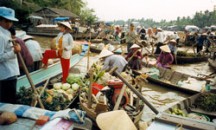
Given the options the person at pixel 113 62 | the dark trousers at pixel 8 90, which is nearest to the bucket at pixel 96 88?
the person at pixel 113 62

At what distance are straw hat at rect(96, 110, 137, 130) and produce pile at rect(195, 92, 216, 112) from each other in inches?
122

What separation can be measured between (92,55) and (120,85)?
35.7ft

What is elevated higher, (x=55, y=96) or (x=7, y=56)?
(x=7, y=56)

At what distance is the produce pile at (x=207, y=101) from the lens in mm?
6090

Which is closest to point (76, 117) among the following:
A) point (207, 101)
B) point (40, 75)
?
point (40, 75)

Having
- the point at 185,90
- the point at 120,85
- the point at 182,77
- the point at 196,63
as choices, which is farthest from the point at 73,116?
the point at 196,63

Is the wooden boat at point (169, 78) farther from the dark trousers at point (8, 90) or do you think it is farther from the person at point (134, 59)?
the dark trousers at point (8, 90)

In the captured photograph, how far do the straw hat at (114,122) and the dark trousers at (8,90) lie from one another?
4.96 feet

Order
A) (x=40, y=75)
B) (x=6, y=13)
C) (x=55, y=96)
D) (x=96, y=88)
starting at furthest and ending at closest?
(x=40, y=75) < (x=96, y=88) < (x=55, y=96) < (x=6, y=13)

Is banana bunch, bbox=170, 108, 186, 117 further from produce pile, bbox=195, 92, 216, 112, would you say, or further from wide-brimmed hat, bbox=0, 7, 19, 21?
wide-brimmed hat, bbox=0, 7, 19, 21

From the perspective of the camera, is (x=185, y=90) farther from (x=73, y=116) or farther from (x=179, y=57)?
(x=179, y=57)

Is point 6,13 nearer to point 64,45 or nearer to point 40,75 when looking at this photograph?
point 64,45

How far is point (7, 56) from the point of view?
3852 mm

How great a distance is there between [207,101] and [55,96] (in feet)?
11.5
